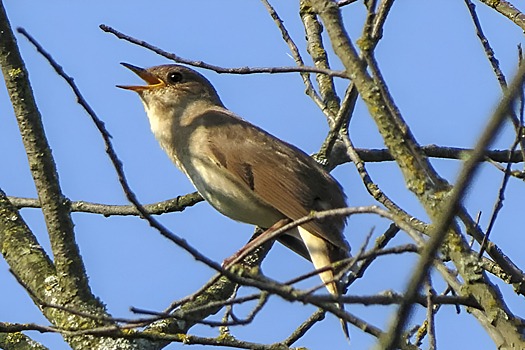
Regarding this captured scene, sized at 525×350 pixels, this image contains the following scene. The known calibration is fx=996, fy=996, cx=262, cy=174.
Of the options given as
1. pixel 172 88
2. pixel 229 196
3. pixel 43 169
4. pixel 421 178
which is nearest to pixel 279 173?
pixel 229 196

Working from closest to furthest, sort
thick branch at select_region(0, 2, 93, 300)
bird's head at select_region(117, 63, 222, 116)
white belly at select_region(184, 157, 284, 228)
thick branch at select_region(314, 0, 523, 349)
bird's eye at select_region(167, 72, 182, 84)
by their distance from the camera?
thick branch at select_region(314, 0, 523, 349)
thick branch at select_region(0, 2, 93, 300)
white belly at select_region(184, 157, 284, 228)
bird's head at select_region(117, 63, 222, 116)
bird's eye at select_region(167, 72, 182, 84)

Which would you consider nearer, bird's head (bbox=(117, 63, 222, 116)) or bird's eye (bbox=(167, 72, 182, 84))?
bird's head (bbox=(117, 63, 222, 116))

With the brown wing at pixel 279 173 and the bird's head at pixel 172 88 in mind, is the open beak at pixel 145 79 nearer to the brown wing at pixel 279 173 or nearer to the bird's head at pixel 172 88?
the bird's head at pixel 172 88

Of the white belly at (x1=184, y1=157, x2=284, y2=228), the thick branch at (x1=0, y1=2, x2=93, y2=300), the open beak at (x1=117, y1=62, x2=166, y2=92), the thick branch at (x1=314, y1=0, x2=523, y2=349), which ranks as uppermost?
the open beak at (x1=117, y1=62, x2=166, y2=92)

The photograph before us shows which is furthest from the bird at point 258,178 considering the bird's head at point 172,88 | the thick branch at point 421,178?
the thick branch at point 421,178

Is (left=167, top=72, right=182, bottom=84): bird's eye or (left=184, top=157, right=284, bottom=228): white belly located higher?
(left=167, top=72, right=182, bottom=84): bird's eye

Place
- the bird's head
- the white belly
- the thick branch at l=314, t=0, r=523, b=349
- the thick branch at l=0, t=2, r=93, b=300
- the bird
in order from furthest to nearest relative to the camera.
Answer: the bird's head, the white belly, the bird, the thick branch at l=0, t=2, r=93, b=300, the thick branch at l=314, t=0, r=523, b=349

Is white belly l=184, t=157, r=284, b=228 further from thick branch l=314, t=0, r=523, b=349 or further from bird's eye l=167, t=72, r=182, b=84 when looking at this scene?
thick branch l=314, t=0, r=523, b=349

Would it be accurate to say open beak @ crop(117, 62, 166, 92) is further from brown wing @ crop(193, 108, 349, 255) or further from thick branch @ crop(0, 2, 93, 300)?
thick branch @ crop(0, 2, 93, 300)

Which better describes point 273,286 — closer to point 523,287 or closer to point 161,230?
point 161,230

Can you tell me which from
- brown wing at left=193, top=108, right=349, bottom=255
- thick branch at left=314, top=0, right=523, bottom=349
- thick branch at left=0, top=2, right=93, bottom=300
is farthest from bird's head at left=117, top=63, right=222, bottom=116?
thick branch at left=314, top=0, right=523, bottom=349

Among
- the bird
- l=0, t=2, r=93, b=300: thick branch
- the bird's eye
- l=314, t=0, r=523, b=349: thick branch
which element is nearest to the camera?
l=314, t=0, r=523, b=349: thick branch

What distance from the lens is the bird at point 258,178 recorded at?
222 inches

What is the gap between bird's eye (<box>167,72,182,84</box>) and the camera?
266 inches
